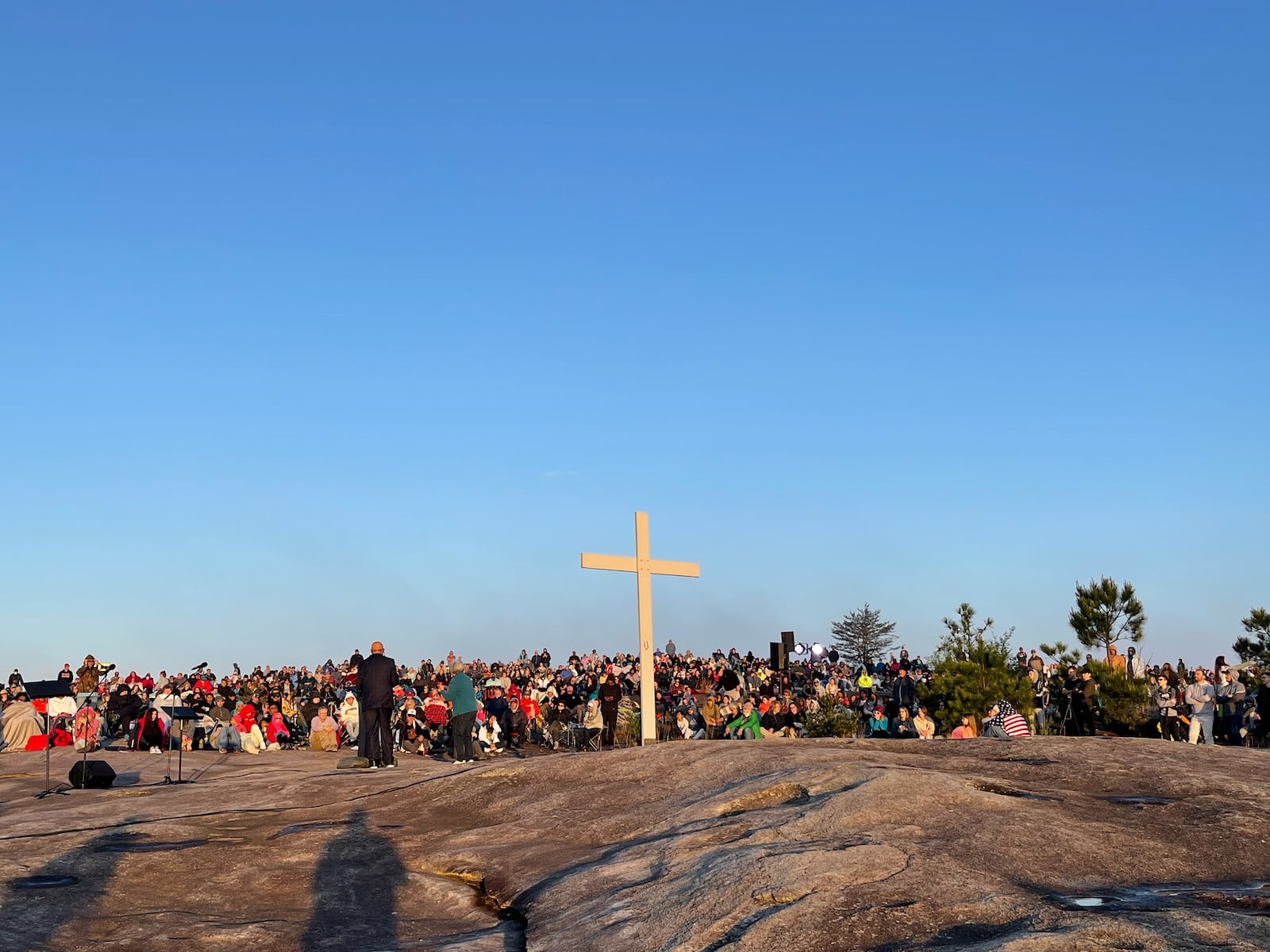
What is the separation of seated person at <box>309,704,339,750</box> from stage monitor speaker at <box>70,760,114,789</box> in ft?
25.4

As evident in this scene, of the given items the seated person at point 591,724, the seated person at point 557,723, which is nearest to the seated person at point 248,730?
the seated person at point 557,723

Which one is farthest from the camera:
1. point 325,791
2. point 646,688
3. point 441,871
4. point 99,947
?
point 646,688

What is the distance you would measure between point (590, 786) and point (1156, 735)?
16.1 meters

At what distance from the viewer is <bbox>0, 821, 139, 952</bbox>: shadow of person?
7.86 metres

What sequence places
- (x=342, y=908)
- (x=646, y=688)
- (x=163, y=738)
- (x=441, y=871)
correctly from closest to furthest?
(x=342, y=908)
(x=441, y=871)
(x=646, y=688)
(x=163, y=738)

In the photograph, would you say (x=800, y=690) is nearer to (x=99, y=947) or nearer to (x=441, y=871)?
(x=441, y=871)

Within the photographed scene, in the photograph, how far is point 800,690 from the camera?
33.3 meters

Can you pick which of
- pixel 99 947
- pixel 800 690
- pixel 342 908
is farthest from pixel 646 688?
pixel 800 690

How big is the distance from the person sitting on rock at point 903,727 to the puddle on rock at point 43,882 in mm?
17023

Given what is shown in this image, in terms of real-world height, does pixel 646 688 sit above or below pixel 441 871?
above

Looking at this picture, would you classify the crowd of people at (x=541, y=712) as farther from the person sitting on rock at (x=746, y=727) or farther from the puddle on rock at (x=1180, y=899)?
the puddle on rock at (x=1180, y=899)

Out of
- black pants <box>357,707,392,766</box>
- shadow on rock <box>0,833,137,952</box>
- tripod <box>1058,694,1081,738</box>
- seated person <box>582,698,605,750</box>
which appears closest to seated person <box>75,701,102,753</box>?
black pants <box>357,707,392,766</box>

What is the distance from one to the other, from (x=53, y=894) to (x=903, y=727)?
731 inches

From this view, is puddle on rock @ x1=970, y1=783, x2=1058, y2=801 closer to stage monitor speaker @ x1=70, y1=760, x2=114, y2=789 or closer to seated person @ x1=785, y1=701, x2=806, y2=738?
stage monitor speaker @ x1=70, y1=760, x2=114, y2=789
